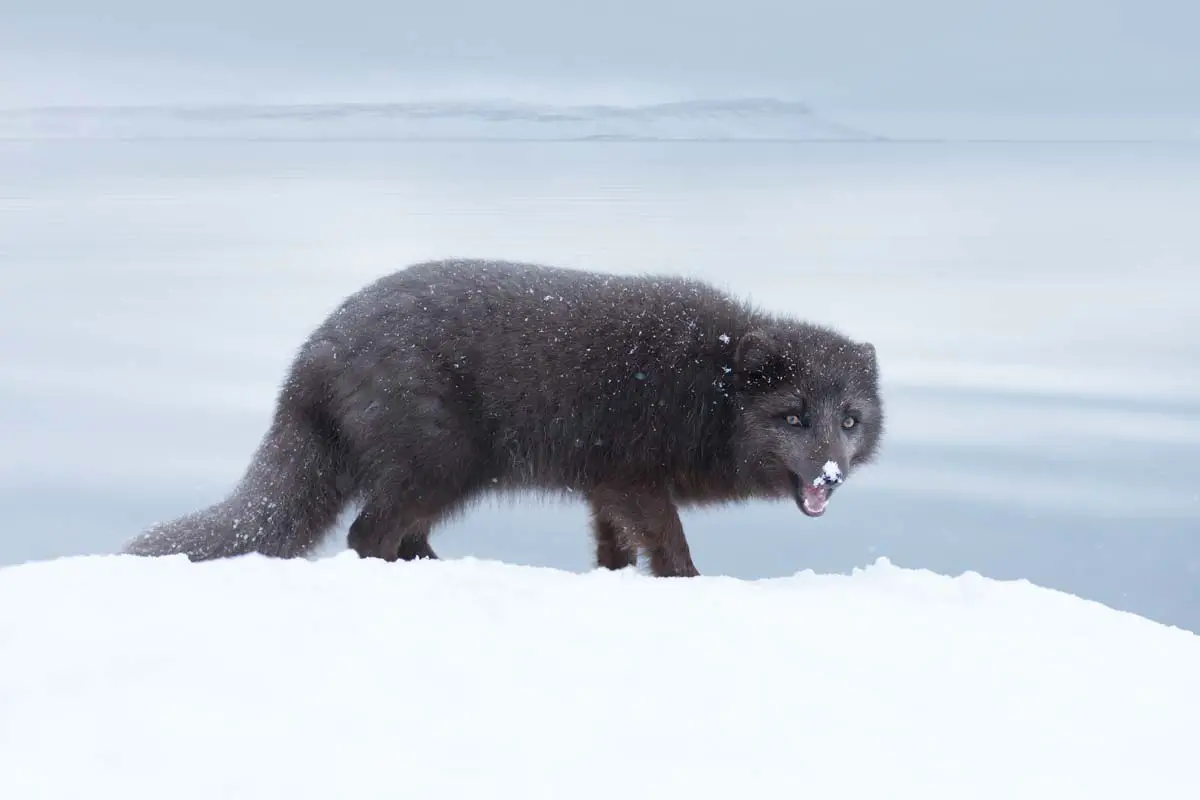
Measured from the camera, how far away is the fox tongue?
6.98 meters

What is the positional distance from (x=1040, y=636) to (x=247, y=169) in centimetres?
8052

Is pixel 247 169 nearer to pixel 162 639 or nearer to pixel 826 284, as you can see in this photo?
pixel 826 284

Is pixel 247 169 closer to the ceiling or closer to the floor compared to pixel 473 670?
closer to the floor

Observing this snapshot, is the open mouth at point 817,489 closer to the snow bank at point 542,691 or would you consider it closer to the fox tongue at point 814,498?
the fox tongue at point 814,498

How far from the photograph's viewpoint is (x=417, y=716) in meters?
4.14

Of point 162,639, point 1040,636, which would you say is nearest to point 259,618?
point 162,639

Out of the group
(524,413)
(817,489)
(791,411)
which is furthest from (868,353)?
(524,413)

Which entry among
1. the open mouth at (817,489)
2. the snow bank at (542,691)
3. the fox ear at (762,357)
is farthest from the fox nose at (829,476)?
the snow bank at (542,691)

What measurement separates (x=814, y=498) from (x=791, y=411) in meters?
0.48

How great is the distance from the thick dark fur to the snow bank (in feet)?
4.29

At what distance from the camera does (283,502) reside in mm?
7027

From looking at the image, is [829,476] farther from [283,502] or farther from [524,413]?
[283,502]

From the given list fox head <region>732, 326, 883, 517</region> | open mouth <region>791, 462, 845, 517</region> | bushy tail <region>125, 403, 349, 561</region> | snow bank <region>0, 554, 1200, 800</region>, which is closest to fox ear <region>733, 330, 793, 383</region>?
fox head <region>732, 326, 883, 517</region>

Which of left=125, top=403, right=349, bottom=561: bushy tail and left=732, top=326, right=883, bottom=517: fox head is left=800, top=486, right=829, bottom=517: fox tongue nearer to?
left=732, top=326, right=883, bottom=517: fox head
